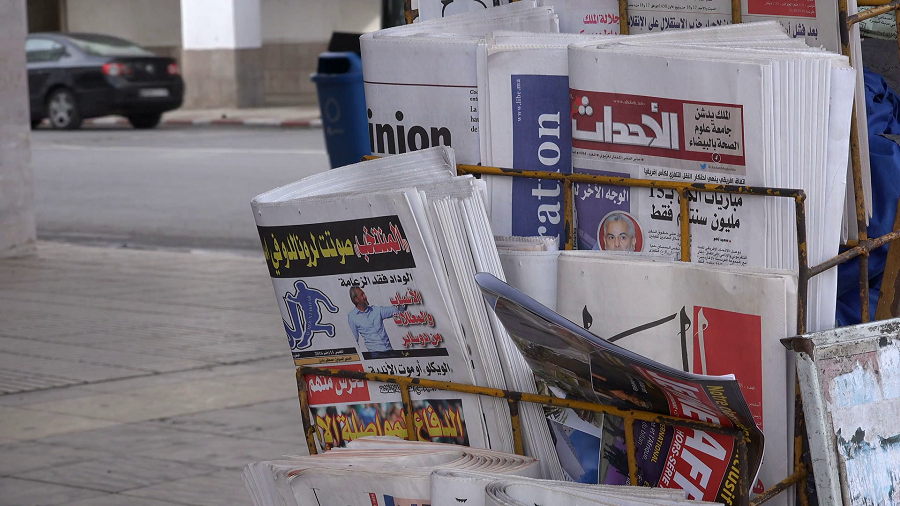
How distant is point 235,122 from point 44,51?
319 cm

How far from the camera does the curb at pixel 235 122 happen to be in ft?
63.7

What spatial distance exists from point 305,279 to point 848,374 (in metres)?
0.75

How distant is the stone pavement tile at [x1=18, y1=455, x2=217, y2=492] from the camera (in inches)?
142

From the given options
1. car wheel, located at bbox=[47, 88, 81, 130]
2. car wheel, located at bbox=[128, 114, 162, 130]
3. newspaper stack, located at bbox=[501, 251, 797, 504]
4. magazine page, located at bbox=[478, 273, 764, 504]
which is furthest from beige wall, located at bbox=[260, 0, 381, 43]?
magazine page, located at bbox=[478, 273, 764, 504]

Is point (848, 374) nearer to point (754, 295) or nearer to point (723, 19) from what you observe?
point (754, 295)

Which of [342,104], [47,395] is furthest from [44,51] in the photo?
[47,395]

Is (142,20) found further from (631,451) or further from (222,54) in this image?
(631,451)

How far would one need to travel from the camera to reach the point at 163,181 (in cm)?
1225

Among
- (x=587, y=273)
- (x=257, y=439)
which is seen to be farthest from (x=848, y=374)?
(x=257, y=439)

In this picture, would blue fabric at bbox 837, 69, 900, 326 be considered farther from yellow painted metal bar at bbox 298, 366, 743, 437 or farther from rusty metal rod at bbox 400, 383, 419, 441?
rusty metal rod at bbox 400, 383, 419, 441

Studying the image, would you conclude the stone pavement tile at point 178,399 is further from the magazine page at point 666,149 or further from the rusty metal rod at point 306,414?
the magazine page at point 666,149

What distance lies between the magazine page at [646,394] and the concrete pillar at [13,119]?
6.88 m

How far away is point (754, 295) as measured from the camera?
1.50m

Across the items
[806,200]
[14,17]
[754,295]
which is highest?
[14,17]
